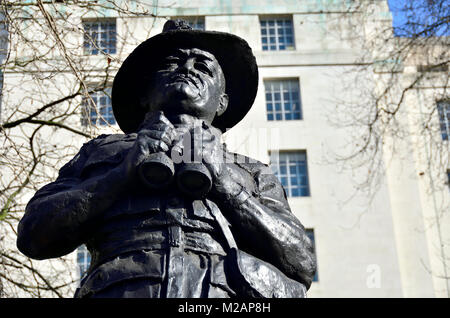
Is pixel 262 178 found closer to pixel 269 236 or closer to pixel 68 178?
pixel 269 236

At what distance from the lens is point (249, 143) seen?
31.8 metres

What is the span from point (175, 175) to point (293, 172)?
28411 millimetres

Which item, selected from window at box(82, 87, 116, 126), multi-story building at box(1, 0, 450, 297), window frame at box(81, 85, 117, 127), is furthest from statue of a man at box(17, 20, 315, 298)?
multi-story building at box(1, 0, 450, 297)

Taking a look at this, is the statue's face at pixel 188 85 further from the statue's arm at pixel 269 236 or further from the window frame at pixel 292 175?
the window frame at pixel 292 175

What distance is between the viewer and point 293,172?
33.1 meters

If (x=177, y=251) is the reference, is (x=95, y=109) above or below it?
above

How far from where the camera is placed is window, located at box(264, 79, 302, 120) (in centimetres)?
3444

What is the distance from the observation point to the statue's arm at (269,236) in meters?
4.91

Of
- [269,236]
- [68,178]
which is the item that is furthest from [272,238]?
[68,178]

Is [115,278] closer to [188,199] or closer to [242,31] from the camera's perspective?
[188,199]

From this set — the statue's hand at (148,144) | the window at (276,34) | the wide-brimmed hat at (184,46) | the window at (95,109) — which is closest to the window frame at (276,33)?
the window at (276,34)

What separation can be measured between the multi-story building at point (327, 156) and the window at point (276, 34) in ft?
0.17

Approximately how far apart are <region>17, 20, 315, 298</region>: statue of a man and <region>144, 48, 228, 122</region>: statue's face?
0.04 ft
